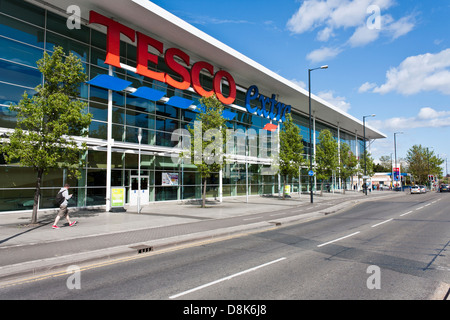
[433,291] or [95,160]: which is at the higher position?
[95,160]

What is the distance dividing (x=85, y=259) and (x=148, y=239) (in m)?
2.80

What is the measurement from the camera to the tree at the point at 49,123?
12688 millimetres

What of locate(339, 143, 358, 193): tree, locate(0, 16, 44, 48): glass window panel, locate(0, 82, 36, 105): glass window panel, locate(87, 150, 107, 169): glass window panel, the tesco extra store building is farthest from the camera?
locate(339, 143, 358, 193): tree

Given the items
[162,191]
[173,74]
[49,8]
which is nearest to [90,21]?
[49,8]

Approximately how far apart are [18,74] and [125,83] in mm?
5919

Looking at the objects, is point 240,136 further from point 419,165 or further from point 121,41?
point 419,165

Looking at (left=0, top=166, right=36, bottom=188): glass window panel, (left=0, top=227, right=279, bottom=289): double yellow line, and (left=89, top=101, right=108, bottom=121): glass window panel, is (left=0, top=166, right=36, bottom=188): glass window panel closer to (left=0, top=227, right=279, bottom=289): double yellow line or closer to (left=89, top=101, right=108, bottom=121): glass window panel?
(left=89, top=101, right=108, bottom=121): glass window panel

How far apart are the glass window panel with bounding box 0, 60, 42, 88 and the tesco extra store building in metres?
0.05

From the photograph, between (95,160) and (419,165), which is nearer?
(95,160)

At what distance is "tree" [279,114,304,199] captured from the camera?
30.8 meters

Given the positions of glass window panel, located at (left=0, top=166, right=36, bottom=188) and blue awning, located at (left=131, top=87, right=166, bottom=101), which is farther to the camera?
blue awning, located at (left=131, top=87, right=166, bottom=101)

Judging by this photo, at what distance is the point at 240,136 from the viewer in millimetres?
33406

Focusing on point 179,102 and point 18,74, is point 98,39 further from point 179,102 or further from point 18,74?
point 179,102

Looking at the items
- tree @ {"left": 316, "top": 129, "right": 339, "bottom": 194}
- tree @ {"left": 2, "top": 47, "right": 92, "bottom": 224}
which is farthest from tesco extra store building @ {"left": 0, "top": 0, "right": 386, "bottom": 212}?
tree @ {"left": 316, "top": 129, "right": 339, "bottom": 194}
